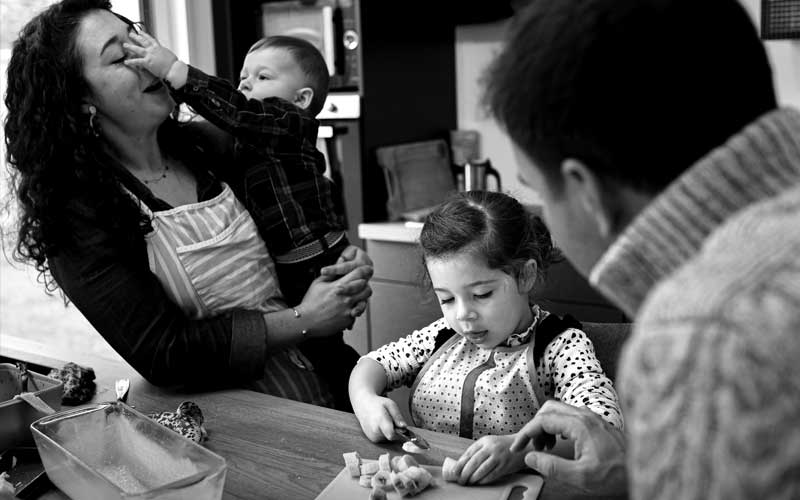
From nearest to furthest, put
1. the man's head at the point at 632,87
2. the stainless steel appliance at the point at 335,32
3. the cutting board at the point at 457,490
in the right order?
the man's head at the point at 632,87 < the cutting board at the point at 457,490 < the stainless steel appliance at the point at 335,32

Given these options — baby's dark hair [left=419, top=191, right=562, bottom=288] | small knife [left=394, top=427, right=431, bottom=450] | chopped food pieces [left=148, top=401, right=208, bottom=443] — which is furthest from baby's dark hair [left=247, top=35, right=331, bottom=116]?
small knife [left=394, top=427, right=431, bottom=450]

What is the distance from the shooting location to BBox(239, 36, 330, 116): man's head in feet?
7.06

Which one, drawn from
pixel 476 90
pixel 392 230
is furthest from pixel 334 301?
pixel 476 90

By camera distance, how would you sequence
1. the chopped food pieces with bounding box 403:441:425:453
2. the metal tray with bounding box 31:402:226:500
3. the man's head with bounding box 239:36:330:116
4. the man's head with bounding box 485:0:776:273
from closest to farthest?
the man's head with bounding box 485:0:776:273 < the metal tray with bounding box 31:402:226:500 < the chopped food pieces with bounding box 403:441:425:453 < the man's head with bounding box 239:36:330:116

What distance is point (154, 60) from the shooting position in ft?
5.57

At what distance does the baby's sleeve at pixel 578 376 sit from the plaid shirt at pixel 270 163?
620 mm

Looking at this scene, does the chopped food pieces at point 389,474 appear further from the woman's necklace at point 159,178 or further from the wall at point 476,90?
the wall at point 476,90

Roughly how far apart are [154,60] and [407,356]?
2.58 feet

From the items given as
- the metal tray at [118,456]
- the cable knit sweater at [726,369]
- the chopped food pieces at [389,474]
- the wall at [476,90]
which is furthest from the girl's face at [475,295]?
the wall at [476,90]

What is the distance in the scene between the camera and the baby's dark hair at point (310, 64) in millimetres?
2170

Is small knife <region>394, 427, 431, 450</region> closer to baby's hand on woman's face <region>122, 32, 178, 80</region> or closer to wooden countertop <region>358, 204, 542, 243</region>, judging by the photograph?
baby's hand on woman's face <region>122, 32, 178, 80</region>

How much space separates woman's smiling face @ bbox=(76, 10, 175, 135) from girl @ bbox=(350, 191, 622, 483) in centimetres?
63

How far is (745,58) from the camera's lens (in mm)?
647

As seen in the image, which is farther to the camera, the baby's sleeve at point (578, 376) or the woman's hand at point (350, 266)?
the woman's hand at point (350, 266)
